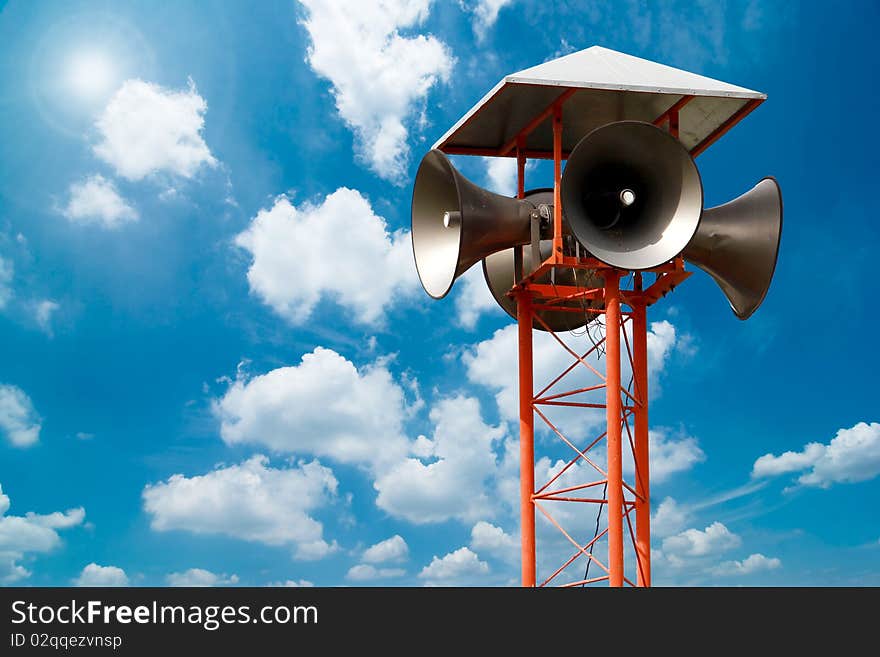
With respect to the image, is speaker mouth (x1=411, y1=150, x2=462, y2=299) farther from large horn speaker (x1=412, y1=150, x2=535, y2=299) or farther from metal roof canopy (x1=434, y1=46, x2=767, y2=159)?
metal roof canopy (x1=434, y1=46, x2=767, y2=159)

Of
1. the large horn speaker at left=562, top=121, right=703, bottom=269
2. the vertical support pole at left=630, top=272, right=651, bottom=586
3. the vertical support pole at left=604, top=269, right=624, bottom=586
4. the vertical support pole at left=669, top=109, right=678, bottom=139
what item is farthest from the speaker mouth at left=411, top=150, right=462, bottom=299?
the vertical support pole at left=669, top=109, right=678, bottom=139

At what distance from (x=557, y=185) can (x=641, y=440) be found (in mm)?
6565

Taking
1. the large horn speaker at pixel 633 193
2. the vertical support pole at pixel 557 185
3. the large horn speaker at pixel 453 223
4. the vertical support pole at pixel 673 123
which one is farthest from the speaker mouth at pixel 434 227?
the vertical support pole at pixel 673 123

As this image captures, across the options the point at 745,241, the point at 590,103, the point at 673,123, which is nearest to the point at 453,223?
the point at 590,103

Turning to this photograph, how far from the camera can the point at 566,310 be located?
2883cm

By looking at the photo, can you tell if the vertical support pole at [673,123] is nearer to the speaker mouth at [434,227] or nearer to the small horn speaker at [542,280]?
the small horn speaker at [542,280]

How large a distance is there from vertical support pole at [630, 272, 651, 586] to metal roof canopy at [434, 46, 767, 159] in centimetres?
406

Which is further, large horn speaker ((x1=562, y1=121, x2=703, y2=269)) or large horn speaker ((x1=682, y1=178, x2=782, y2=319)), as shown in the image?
large horn speaker ((x1=682, y1=178, x2=782, y2=319))

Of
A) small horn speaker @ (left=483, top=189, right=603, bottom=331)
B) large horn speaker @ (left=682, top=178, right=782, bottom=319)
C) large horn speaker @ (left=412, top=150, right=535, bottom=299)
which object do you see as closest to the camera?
large horn speaker @ (left=412, top=150, right=535, bottom=299)

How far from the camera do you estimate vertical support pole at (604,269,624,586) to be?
24.6 m
